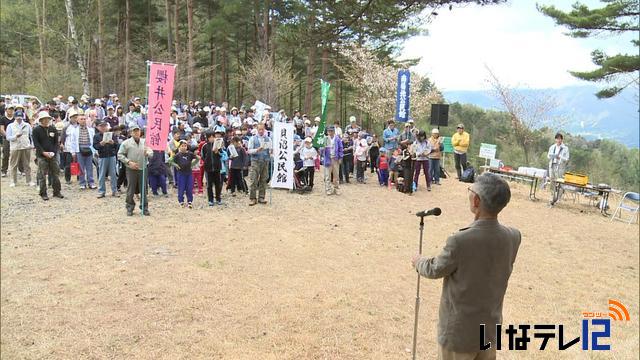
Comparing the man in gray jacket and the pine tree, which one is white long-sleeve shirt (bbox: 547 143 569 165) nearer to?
the pine tree

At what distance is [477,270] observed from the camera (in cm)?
254

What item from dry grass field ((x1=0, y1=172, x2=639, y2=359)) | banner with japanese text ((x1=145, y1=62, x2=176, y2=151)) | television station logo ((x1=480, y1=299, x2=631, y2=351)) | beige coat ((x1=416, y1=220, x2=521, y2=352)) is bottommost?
television station logo ((x1=480, y1=299, x2=631, y2=351))

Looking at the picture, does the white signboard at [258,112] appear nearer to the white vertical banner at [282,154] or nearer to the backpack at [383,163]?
the backpack at [383,163]

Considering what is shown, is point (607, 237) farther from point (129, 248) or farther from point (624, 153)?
point (624, 153)

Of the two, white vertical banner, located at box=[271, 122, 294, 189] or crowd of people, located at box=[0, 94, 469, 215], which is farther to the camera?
white vertical banner, located at box=[271, 122, 294, 189]

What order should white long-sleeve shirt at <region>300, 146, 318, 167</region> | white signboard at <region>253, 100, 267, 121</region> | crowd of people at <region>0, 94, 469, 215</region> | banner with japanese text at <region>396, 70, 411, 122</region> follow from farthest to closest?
white signboard at <region>253, 100, 267, 121</region>
banner with japanese text at <region>396, 70, 411, 122</region>
white long-sleeve shirt at <region>300, 146, 318, 167</region>
crowd of people at <region>0, 94, 469, 215</region>

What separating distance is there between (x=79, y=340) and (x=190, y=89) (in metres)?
18.7

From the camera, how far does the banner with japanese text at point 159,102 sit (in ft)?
27.5

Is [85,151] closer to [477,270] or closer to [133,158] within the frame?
[133,158]

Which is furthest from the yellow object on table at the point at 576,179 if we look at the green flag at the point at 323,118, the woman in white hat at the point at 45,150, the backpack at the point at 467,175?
the woman in white hat at the point at 45,150

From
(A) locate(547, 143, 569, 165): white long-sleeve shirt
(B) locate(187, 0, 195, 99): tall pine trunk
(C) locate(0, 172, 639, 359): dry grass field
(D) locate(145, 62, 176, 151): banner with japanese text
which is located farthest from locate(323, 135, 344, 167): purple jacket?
(B) locate(187, 0, 195, 99): tall pine trunk

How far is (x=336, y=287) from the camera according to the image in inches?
241

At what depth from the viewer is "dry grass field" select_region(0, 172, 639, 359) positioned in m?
4.47

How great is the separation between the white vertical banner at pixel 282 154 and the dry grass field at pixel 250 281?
0.80 metres
